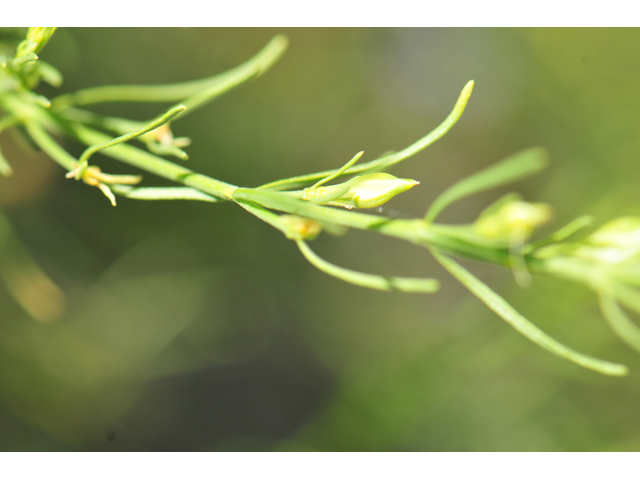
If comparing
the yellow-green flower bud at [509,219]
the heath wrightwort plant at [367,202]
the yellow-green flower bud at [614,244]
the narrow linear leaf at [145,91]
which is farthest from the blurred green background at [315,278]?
the yellow-green flower bud at [509,219]

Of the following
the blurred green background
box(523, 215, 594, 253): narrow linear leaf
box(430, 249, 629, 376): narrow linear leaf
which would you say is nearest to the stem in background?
box(430, 249, 629, 376): narrow linear leaf

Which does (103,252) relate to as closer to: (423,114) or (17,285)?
(17,285)

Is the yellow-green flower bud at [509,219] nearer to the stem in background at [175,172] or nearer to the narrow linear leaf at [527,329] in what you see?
the narrow linear leaf at [527,329]

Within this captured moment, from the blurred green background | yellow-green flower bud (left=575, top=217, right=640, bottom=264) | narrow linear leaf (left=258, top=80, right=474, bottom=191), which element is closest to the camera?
narrow linear leaf (left=258, top=80, right=474, bottom=191)

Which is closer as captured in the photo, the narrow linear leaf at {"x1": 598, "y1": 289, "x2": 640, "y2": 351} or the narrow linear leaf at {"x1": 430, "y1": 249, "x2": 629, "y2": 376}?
the narrow linear leaf at {"x1": 430, "y1": 249, "x2": 629, "y2": 376}

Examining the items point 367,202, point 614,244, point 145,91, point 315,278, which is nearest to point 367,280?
point 367,202

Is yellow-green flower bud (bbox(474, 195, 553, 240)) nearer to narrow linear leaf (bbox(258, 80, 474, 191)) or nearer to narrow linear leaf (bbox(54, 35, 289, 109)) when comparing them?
narrow linear leaf (bbox(258, 80, 474, 191))

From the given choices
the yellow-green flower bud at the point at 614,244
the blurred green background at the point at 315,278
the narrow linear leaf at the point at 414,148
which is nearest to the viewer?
the narrow linear leaf at the point at 414,148
